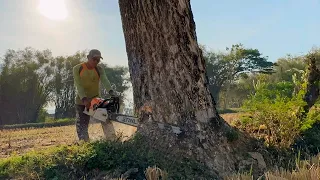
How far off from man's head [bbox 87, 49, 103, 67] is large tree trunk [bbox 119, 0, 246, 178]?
1.67 metres

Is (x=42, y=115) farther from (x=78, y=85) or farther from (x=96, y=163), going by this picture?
(x=96, y=163)

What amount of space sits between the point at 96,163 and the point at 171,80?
1.25 m

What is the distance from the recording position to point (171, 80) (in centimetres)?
418

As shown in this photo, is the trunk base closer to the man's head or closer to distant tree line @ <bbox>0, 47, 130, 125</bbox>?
the man's head

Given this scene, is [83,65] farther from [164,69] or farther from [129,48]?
[164,69]

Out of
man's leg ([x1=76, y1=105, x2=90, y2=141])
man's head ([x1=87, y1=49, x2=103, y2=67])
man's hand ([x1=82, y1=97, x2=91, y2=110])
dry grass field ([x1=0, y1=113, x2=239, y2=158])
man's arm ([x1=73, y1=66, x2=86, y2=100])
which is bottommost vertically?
dry grass field ([x1=0, y1=113, x2=239, y2=158])

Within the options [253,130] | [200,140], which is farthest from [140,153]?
[253,130]

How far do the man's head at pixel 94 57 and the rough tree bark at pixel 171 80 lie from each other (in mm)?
1671

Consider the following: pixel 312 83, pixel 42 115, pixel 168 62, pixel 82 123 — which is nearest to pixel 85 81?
pixel 82 123

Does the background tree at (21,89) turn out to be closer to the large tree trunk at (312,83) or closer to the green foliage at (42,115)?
the green foliage at (42,115)

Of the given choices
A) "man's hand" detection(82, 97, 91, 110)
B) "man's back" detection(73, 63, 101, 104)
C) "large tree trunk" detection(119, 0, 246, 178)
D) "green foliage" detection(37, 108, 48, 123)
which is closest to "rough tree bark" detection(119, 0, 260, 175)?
"large tree trunk" detection(119, 0, 246, 178)


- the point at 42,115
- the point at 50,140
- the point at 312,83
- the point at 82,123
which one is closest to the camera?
the point at 82,123

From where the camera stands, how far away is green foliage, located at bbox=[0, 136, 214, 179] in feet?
11.1

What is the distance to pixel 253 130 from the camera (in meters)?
5.57
